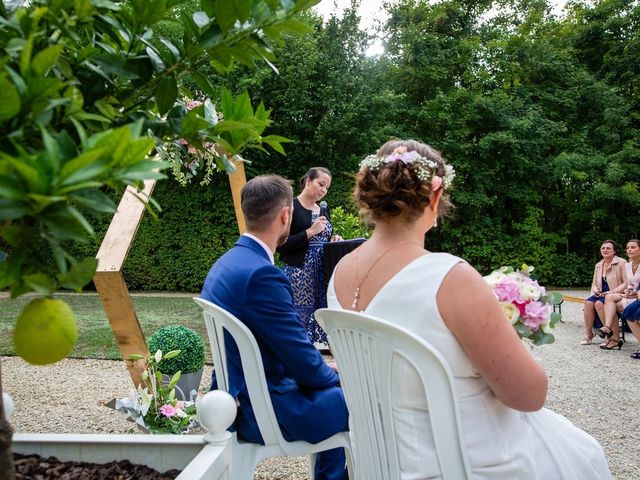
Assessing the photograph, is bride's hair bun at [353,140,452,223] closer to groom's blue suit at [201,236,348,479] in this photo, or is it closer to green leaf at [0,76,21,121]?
groom's blue suit at [201,236,348,479]

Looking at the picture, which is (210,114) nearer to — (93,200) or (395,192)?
Answer: (93,200)

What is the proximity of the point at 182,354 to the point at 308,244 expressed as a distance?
167 centimetres

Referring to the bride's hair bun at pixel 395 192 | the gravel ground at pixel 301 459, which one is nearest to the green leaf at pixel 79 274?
the bride's hair bun at pixel 395 192

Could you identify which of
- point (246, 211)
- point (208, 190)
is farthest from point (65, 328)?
point (208, 190)

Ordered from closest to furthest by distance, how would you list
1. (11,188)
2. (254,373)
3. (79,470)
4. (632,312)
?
(11,188) < (79,470) < (254,373) < (632,312)

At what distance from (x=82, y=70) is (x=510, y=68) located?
1685cm

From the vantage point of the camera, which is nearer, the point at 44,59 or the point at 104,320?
the point at 44,59

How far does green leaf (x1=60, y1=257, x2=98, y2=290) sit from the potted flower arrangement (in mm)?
3809

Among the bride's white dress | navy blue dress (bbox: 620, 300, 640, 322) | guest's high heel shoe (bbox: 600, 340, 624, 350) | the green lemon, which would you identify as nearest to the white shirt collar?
the bride's white dress

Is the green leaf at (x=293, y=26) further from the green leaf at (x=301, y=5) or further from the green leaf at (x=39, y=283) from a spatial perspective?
the green leaf at (x=39, y=283)

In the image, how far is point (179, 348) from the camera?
14.5ft

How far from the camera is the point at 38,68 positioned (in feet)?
2.36

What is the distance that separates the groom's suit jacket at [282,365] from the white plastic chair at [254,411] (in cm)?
3

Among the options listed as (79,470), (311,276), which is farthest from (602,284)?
(79,470)
